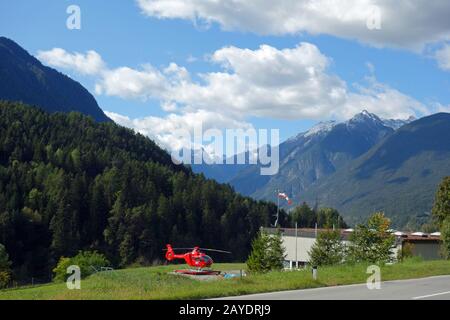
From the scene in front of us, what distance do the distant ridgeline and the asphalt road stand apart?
94.5 meters

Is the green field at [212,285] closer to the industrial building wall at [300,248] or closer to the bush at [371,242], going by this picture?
the bush at [371,242]

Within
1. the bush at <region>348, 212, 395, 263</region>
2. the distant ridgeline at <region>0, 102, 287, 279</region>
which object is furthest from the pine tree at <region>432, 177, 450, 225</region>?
the distant ridgeline at <region>0, 102, 287, 279</region>

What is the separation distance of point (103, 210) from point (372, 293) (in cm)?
12377

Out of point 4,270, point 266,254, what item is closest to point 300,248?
point 266,254

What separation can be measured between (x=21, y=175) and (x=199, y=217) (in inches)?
1737

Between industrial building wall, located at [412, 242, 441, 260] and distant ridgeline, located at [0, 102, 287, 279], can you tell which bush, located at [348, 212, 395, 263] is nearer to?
industrial building wall, located at [412, 242, 441, 260]

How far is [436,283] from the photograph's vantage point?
25.1 meters

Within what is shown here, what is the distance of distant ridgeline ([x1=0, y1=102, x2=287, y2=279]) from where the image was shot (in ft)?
399

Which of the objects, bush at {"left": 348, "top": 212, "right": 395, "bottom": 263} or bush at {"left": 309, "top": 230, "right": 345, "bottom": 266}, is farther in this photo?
bush at {"left": 309, "top": 230, "right": 345, "bottom": 266}

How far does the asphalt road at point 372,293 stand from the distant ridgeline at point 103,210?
310 ft

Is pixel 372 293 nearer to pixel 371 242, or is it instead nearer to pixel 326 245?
pixel 371 242

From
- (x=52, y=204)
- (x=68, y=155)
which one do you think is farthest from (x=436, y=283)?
(x=68, y=155)

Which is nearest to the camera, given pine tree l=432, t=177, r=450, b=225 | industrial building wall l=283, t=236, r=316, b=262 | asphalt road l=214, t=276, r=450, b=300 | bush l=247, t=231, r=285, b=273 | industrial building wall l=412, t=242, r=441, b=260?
asphalt road l=214, t=276, r=450, b=300
